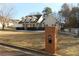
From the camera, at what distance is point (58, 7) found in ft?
13.1

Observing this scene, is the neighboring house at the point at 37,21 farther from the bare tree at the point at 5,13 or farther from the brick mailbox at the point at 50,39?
the bare tree at the point at 5,13

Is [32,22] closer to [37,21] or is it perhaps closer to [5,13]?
[37,21]

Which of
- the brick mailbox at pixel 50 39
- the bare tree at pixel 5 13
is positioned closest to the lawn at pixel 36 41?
the brick mailbox at pixel 50 39

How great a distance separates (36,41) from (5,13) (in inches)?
29.7

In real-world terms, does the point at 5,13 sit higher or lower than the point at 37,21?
higher

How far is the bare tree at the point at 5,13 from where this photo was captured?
396cm

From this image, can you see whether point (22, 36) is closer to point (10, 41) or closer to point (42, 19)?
point (10, 41)

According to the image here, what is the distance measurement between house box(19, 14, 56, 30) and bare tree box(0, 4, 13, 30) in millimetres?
247

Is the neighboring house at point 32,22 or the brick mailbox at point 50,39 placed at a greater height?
the neighboring house at point 32,22

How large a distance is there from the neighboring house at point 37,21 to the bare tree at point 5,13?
247 mm

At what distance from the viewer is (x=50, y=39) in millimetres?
3994

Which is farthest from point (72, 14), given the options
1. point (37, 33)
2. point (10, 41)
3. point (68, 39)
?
point (10, 41)

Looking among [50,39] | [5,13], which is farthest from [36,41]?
[5,13]

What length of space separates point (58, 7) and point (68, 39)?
603 mm
